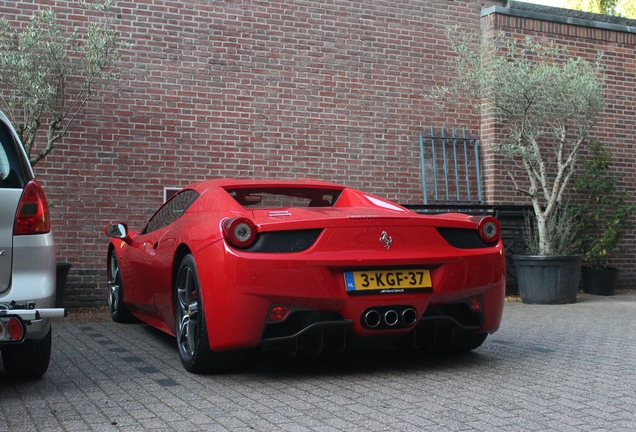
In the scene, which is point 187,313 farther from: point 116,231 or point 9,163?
point 116,231

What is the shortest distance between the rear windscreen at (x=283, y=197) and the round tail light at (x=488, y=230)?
4.01 feet

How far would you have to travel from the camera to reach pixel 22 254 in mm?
4191

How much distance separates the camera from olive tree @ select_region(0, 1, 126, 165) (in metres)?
8.55

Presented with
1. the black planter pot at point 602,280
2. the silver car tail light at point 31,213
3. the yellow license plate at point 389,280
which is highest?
the silver car tail light at point 31,213

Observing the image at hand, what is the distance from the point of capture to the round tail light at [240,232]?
14.7ft

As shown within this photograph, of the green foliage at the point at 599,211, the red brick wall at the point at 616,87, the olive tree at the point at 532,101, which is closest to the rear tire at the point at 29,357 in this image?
the olive tree at the point at 532,101

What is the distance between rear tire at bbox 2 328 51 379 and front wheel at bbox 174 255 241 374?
0.83 m

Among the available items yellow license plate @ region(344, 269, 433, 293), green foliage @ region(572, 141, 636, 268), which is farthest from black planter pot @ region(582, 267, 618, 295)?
yellow license plate @ region(344, 269, 433, 293)

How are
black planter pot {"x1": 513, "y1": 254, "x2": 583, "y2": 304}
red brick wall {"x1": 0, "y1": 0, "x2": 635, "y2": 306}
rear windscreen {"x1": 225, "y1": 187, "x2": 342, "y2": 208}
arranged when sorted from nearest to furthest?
rear windscreen {"x1": 225, "y1": 187, "x2": 342, "y2": 208}
red brick wall {"x1": 0, "y1": 0, "x2": 635, "y2": 306}
black planter pot {"x1": 513, "y1": 254, "x2": 583, "y2": 304}

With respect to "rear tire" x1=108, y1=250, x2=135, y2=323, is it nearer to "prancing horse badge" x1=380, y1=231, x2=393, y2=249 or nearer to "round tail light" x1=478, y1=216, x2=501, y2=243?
"prancing horse badge" x1=380, y1=231, x2=393, y2=249

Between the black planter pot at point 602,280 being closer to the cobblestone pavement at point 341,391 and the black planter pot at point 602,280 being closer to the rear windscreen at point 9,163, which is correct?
the cobblestone pavement at point 341,391

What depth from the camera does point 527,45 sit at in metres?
11.2

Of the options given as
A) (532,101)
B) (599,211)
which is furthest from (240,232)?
(599,211)

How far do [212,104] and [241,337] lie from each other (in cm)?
607
